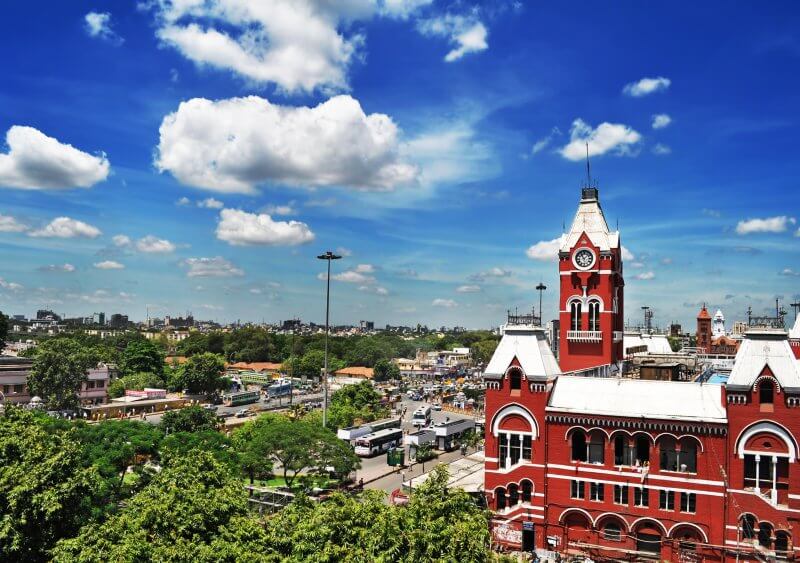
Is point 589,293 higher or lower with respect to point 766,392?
higher

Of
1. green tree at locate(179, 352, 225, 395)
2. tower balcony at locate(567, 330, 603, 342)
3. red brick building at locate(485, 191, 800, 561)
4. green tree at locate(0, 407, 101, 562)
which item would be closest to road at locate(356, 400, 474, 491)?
red brick building at locate(485, 191, 800, 561)

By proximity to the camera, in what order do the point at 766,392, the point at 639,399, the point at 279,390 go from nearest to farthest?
the point at 766,392 < the point at 639,399 < the point at 279,390

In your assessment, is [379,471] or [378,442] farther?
[378,442]

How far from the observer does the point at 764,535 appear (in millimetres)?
37344

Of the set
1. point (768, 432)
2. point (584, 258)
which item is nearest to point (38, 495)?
point (768, 432)

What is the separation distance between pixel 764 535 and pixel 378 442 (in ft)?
149

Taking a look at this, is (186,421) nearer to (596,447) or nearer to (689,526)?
(596,447)

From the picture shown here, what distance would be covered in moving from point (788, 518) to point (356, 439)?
46.8m

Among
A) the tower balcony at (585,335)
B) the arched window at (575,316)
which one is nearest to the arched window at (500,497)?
the tower balcony at (585,335)

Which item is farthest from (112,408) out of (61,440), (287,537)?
(287,537)

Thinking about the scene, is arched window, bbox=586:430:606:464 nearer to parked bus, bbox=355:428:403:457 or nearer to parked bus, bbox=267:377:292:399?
parked bus, bbox=355:428:403:457

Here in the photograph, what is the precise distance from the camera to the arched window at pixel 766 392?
124 feet

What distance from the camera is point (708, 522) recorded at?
38.3 meters

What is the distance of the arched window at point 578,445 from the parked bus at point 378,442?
35890 mm
